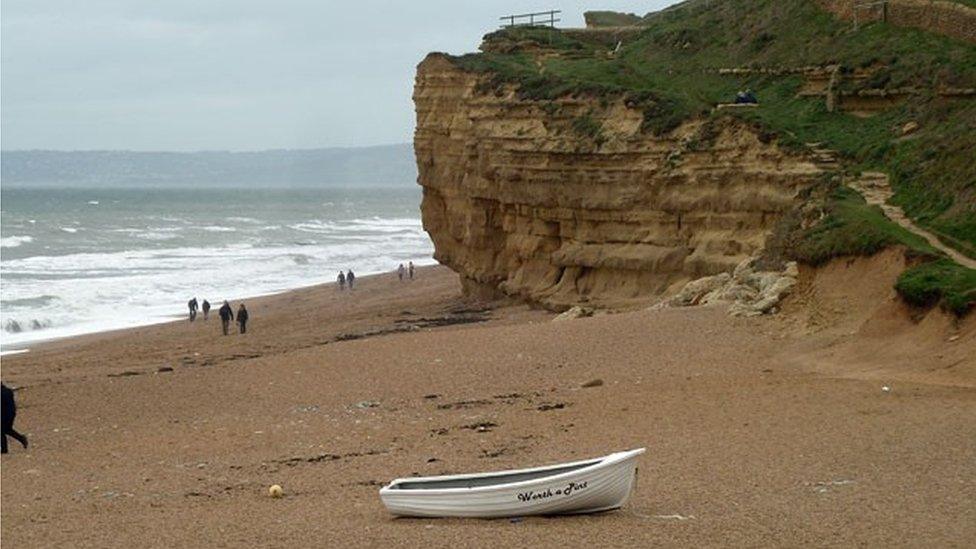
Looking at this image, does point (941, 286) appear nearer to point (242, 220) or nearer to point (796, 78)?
point (796, 78)

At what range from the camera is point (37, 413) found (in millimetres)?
23500

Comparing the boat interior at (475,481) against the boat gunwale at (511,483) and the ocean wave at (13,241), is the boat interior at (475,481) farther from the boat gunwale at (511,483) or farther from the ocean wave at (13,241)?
the ocean wave at (13,241)

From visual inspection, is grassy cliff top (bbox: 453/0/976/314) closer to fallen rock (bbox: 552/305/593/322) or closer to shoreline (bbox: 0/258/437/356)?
fallen rock (bbox: 552/305/593/322)

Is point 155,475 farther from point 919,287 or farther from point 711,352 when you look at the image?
point 919,287

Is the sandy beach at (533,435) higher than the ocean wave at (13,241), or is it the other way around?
the sandy beach at (533,435)

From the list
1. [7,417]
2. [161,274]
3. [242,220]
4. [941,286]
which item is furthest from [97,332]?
[242,220]

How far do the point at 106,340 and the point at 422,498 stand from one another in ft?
93.1

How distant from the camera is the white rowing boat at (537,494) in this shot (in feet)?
43.4

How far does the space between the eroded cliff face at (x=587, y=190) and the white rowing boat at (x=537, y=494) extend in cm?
1492

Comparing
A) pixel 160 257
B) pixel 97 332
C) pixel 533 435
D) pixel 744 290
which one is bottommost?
pixel 160 257

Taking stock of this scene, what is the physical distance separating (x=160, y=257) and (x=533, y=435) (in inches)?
2274

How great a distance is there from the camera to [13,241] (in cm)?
8700

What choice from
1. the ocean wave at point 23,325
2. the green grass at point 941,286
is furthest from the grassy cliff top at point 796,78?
the ocean wave at point 23,325

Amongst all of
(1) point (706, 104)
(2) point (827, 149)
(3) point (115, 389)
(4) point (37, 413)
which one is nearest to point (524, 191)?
(1) point (706, 104)
